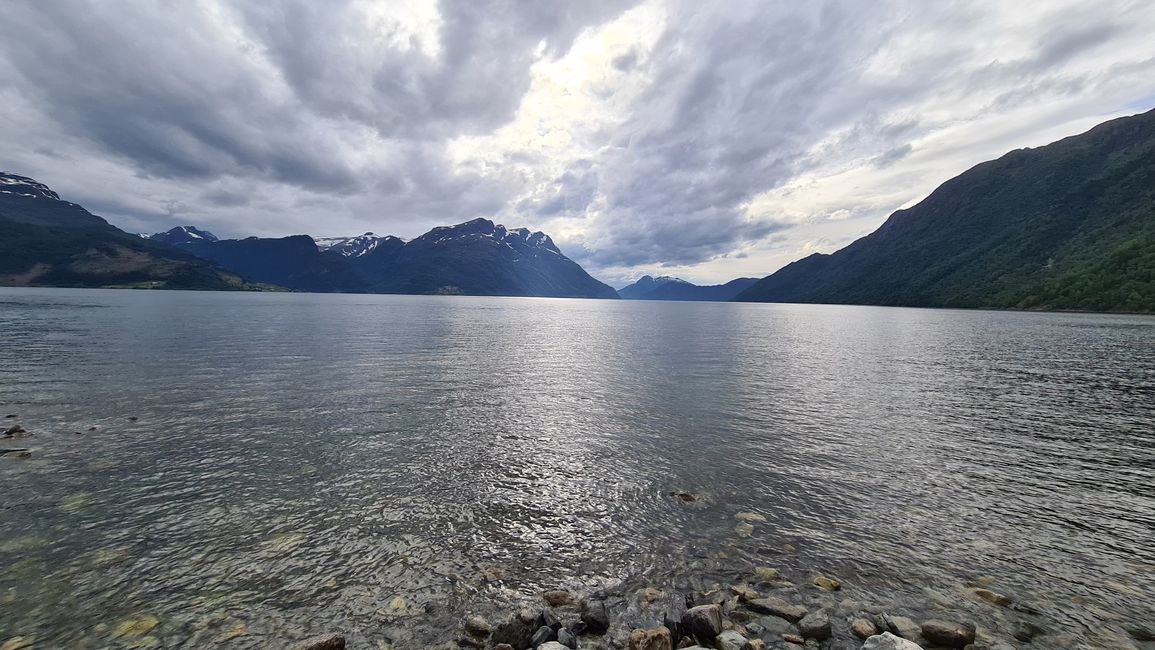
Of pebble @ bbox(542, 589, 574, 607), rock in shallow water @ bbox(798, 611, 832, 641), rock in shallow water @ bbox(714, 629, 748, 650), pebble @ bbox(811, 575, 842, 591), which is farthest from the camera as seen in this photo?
pebble @ bbox(811, 575, 842, 591)

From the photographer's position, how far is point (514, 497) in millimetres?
18812

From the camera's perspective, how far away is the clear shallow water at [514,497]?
40.2 feet

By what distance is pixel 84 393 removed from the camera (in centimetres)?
3309

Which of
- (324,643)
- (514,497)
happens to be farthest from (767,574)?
(324,643)

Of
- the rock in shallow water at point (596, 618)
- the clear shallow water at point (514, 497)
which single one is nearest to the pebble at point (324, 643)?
the clear shallow water at point (514, 497)

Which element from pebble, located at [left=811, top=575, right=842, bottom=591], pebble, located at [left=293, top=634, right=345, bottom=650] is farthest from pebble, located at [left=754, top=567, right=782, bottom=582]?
pebble, located at [left=293, top=634, right=345, bottom=650]

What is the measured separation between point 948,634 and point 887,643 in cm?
195

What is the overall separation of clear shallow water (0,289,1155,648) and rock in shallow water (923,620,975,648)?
137 centimetres

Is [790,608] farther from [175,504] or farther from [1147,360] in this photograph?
[1147,360]

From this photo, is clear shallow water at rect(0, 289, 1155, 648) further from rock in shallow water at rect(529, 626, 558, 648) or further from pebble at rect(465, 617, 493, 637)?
rock in shallow water at rect(529, 626, 558, 648)

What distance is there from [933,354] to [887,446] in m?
60.1

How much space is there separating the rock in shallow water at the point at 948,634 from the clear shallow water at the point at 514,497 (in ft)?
4.51

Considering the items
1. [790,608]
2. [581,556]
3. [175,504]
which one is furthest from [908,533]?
[175,504]

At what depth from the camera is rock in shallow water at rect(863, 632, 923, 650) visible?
32.3ft
